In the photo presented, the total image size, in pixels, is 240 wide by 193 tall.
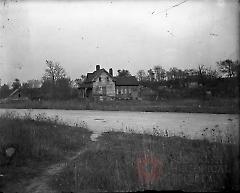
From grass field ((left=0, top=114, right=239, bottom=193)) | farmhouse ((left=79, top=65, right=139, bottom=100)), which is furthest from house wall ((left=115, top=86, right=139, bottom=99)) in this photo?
grass field ((left=0, top=114, right=239, bottom=193))

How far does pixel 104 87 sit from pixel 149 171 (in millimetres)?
56902

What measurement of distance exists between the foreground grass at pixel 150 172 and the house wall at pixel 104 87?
52.3 m

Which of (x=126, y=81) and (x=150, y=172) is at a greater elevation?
(x=126, y=81)

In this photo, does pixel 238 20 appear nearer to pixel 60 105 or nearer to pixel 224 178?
pixel 224 178

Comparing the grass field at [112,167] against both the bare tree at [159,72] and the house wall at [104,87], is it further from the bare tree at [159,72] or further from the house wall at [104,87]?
the bare tree at [159,72]

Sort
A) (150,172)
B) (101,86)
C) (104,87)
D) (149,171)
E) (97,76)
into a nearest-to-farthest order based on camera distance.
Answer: (150,172)
(149,171)
(97,76)
(101,86)
(104,87)

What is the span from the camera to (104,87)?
209ft

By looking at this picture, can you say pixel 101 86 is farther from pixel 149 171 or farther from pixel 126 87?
pixel 149 171

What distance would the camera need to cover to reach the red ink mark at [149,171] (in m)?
6.58

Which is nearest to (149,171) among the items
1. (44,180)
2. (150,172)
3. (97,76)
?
(150,172)

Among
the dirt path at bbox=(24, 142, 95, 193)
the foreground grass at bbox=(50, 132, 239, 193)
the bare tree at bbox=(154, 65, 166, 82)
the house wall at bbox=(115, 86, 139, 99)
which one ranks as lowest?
the dirt path at bbox=(24, 142, 95, 193)

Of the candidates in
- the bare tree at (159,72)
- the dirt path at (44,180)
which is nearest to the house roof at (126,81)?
the bare tree at (159,72)

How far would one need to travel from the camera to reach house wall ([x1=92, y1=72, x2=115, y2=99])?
2470 inches

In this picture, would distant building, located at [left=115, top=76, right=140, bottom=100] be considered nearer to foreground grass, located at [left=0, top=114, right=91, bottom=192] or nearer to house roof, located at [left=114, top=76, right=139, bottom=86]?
house roof, located at [left=114, top=76, right=139, bottom=86]
